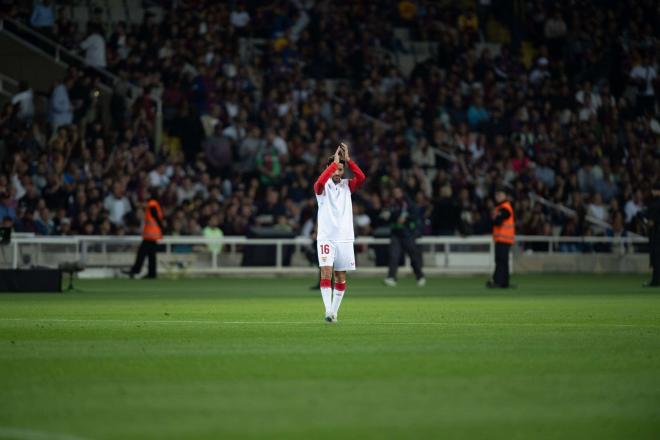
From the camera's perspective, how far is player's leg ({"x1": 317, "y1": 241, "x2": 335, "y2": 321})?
17.1m

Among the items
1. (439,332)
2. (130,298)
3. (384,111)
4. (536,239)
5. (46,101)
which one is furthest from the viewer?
(384,111)

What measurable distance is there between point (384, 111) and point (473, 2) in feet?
23.5

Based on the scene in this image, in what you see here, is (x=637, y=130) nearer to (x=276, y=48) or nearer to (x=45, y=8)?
(x=276, y=48)

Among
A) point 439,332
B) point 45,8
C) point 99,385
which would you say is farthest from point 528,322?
point 45,8

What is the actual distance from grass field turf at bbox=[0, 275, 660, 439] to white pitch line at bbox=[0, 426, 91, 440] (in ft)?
0.08

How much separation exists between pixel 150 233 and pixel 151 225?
22cm

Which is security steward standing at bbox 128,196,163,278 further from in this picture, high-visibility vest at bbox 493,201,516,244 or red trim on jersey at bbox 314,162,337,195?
red trim on jersey at bbox 314,162,337,195

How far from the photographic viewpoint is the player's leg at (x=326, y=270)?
17109 mm

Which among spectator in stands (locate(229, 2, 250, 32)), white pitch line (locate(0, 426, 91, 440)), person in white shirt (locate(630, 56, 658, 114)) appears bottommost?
white pitch line (locate(0, 426, 91, 440))

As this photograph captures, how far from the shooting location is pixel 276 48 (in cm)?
4009

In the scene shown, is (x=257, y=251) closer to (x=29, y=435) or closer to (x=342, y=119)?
(x=342, y=119)

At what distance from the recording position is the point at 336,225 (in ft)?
57.1

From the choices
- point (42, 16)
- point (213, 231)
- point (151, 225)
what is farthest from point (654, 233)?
point (42, 16)

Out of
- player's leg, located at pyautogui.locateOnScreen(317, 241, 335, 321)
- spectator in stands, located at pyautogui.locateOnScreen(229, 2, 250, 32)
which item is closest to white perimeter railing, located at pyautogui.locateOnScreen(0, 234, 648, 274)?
spectator in stands, located at pyautogui.locateOnScreen(229, 2, 250, 32)
